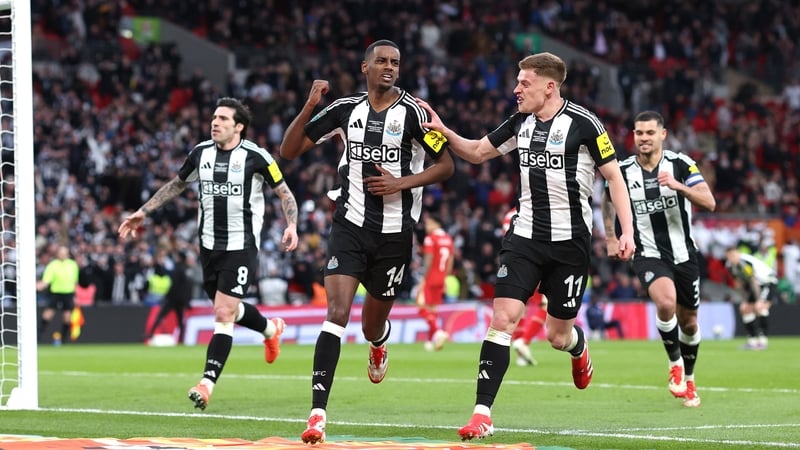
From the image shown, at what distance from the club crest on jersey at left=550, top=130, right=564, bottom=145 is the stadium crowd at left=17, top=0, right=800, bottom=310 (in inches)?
791

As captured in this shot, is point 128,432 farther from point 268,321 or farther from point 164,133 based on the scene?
point 164,133

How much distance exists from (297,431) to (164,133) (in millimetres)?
23241

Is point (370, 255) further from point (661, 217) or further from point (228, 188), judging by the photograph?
point (661, 217)

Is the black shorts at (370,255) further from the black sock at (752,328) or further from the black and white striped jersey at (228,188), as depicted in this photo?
the black sock at (752,328)

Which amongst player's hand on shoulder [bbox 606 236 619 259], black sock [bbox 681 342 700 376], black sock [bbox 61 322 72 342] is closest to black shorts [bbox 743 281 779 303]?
black sock [bbox 61 322 72 342]

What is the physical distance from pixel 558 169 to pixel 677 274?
3576 millimetres

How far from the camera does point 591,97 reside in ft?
126

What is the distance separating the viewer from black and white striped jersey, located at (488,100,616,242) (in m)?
9.02

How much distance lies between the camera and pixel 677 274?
40.0 feet

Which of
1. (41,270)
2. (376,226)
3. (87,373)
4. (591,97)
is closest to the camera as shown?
(376,226)

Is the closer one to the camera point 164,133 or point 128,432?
point 128,432

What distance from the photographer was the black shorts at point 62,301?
26.2 m

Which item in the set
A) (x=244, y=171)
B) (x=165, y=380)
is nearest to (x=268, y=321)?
(x=244, y=171)

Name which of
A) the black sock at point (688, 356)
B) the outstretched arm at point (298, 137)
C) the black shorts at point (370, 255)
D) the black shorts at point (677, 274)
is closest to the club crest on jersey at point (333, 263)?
the black shorts at point (370, 255)
